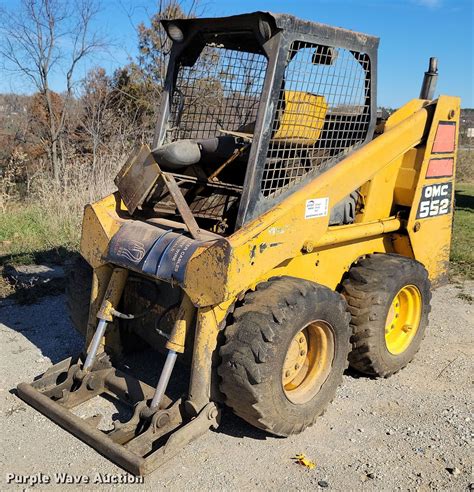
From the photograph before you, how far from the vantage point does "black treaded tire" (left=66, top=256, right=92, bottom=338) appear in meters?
4.01

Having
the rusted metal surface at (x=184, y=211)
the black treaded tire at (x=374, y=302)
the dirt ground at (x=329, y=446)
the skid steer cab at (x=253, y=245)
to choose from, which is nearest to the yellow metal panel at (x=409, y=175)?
the skid steer cab at (x=253, y=245)

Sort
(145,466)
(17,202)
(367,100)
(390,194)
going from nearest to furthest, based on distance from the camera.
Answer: (145,466) < (367,100) < (390,194) < (17,202)

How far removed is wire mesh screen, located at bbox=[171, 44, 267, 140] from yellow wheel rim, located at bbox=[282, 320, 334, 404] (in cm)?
166

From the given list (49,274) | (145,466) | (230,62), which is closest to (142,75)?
(49,274)

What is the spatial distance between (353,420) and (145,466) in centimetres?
140

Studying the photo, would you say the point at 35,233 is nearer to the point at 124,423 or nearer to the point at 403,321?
the point at 124,423

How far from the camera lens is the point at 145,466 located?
2.80 m

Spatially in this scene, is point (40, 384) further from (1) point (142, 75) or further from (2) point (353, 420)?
(1) point (142, 75)

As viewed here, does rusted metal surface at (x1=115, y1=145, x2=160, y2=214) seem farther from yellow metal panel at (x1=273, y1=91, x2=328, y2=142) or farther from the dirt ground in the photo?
the dirt ground

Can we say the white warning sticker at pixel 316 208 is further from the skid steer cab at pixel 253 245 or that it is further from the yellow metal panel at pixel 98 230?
the yellow metal panel at pixel 98 230

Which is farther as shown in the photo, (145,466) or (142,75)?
(142,75)

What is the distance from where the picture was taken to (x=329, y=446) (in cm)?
327

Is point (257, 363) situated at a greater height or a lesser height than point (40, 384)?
greater

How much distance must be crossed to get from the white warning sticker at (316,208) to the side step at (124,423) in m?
1.24
